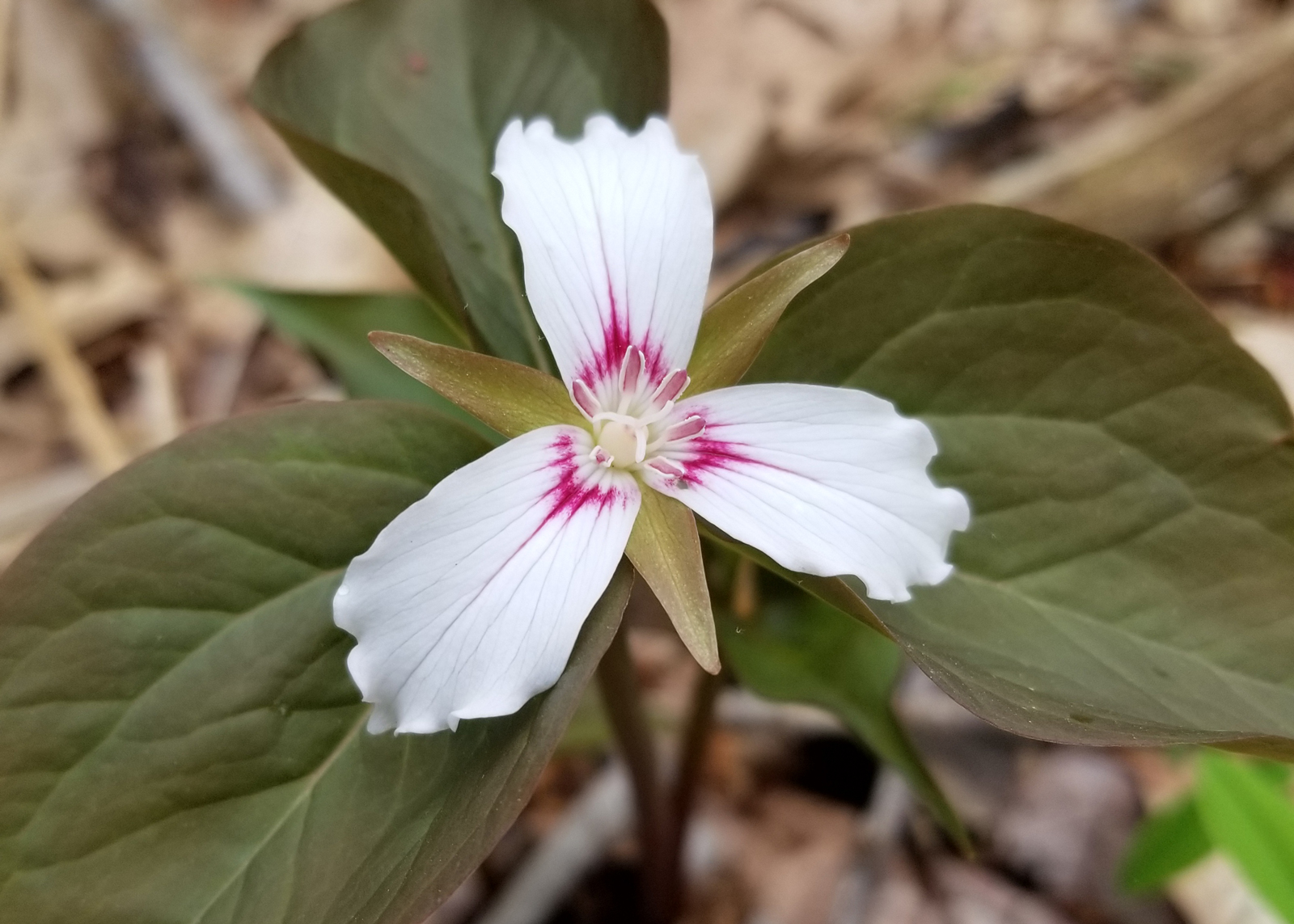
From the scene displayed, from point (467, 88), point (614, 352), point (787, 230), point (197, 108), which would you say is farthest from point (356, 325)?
point (787, 230)

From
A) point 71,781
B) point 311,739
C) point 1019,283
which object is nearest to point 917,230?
point 1019,283

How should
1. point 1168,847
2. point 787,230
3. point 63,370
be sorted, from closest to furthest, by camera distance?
1. point 1168,847
2. point 63,370
3. point 787,230

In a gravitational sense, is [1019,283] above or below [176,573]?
above

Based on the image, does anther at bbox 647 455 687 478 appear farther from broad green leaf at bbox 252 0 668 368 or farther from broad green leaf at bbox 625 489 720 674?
broad green leaf at bbox 252 0 668 368

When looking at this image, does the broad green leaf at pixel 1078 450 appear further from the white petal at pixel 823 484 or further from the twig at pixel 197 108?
the twig at pixel 197 108

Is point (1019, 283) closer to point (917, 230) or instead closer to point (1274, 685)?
point (917, 230)

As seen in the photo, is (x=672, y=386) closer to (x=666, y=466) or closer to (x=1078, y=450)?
(x=666, y=466)
